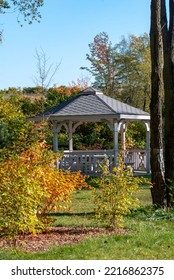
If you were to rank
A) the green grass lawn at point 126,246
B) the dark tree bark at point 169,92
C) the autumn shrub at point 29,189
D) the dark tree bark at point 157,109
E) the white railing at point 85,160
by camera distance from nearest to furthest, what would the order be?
1. the green grass lawn at point 126,246
2. the autumn shrub at point 29,189
3. the dark tree bark at point 157,109
4. the dark tree bark at point 169,92
5. the white railing at point 85,160

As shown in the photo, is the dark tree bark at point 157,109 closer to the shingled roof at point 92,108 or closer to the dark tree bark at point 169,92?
the dark tree bark at point 169,92

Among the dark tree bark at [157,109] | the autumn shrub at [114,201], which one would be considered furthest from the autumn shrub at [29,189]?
the dark tree bark at [157,109]

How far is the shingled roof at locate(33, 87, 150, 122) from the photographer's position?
20062 millimetres

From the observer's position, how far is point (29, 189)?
7219 millimetres

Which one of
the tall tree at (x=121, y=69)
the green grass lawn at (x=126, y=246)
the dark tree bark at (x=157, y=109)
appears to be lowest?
the green grass lawn at (x=126, y=246)

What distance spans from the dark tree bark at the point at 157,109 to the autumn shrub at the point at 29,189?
97.3 inches

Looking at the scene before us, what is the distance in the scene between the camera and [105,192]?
8477 millimetres

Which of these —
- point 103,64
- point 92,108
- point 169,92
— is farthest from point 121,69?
point 169,92

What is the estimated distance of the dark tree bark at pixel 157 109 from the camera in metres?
10.9

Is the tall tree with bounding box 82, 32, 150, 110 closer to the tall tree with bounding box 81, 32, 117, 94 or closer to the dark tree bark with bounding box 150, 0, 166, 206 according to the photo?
the tall tree with bounding box 81, 32, 117, 94

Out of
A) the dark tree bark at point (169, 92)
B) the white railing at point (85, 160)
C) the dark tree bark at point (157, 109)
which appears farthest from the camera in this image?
the white railing at point (85, 160)

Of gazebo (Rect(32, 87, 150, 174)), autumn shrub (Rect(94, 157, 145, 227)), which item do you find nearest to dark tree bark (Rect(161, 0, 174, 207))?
autumn shrub (Rect(94, 157, 145, 227))

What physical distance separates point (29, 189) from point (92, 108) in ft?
44.9

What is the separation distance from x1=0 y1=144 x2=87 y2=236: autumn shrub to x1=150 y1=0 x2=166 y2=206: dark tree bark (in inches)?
97.3
